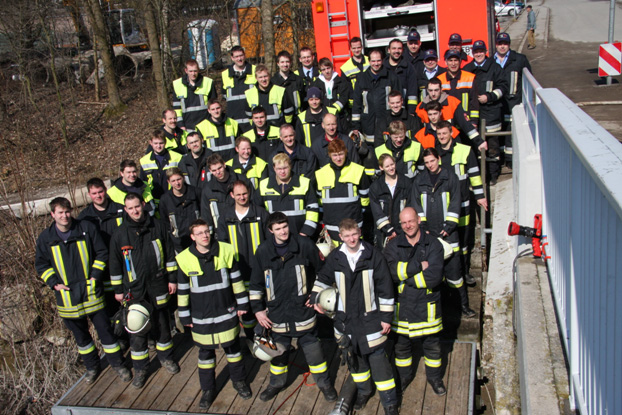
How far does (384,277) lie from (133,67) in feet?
59.6

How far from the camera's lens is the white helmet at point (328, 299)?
198 inches

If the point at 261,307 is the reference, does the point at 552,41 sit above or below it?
above

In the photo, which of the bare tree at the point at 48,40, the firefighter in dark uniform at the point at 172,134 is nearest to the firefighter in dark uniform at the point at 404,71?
→ the firefighter in dark uniform at the point at 172,134

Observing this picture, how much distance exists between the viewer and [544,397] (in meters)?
3.40

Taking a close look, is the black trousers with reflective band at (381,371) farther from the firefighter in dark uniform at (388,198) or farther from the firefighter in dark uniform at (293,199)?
the firefighter in dark uniform at (293,199)

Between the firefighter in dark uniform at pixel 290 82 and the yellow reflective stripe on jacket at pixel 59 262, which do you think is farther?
the firefighter in dark uniform at pixel 290 82

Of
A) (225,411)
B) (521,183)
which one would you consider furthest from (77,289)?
(521,183)

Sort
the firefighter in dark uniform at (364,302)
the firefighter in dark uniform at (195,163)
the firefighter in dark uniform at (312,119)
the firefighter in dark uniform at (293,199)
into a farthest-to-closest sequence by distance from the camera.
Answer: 1. the firefighter in dark uniform at (312,119)
2. the firefighter in dark uniform at (195,163)
3. the firefighter in dark uniform at (293,199)
4. the firefighter in dark uniform at (364,302)

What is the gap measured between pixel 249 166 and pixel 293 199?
0.89 metres

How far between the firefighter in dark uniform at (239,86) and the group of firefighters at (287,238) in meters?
0.37

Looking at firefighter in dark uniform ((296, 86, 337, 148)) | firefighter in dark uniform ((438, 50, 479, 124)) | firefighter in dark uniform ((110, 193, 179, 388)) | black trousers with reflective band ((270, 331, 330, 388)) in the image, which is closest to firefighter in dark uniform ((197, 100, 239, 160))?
→ firefighter in dark uniform ((296, 86, 337, 148))

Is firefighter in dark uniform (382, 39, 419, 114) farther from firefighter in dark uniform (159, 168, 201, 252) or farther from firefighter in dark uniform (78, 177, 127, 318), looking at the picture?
firefighter in dark uniform (78, 177, 127, 318)

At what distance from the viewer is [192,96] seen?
8.70 metres

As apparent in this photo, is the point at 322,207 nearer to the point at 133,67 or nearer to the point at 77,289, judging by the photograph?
the point at 77,289
